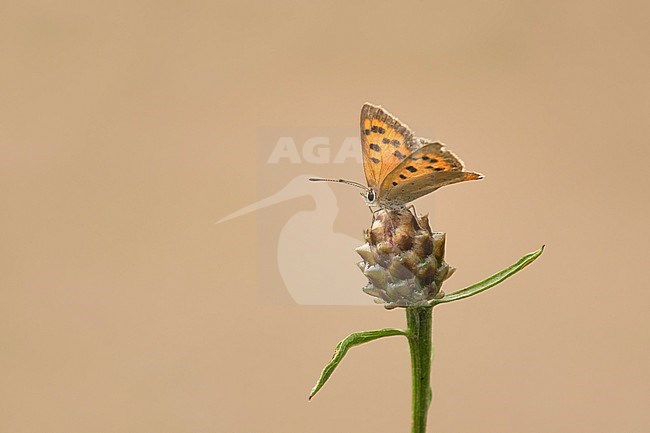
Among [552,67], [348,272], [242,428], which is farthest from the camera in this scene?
[552,67]

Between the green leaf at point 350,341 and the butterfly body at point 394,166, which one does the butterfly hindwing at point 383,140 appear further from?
the green leaf at point 350,341

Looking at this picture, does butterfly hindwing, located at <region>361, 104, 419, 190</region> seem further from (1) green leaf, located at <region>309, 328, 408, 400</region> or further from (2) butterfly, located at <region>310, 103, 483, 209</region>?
(1) green leaf, located at <region>309, 328, 408, 400</region>

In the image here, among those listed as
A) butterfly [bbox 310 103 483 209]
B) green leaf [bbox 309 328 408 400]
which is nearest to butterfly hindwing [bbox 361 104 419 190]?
butterfly [bbox 310 103 483 209]

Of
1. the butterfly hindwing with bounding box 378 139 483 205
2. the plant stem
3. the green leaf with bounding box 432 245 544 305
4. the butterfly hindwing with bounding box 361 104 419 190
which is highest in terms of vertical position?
the butterfly hindwing with bounding box 361 104 419 190

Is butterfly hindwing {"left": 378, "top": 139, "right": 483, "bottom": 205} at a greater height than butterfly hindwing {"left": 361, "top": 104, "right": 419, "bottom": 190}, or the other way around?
butterfly hindwing {"left": 361, "top": 104, "right": 419, "bottom": 190}

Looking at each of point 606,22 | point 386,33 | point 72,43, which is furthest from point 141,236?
point 606,22

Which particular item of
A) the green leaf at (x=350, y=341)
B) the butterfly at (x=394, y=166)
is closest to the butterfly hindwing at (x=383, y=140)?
the butterfly at (x=394, y=166)

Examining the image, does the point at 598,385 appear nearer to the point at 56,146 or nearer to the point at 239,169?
the point at 239,169
